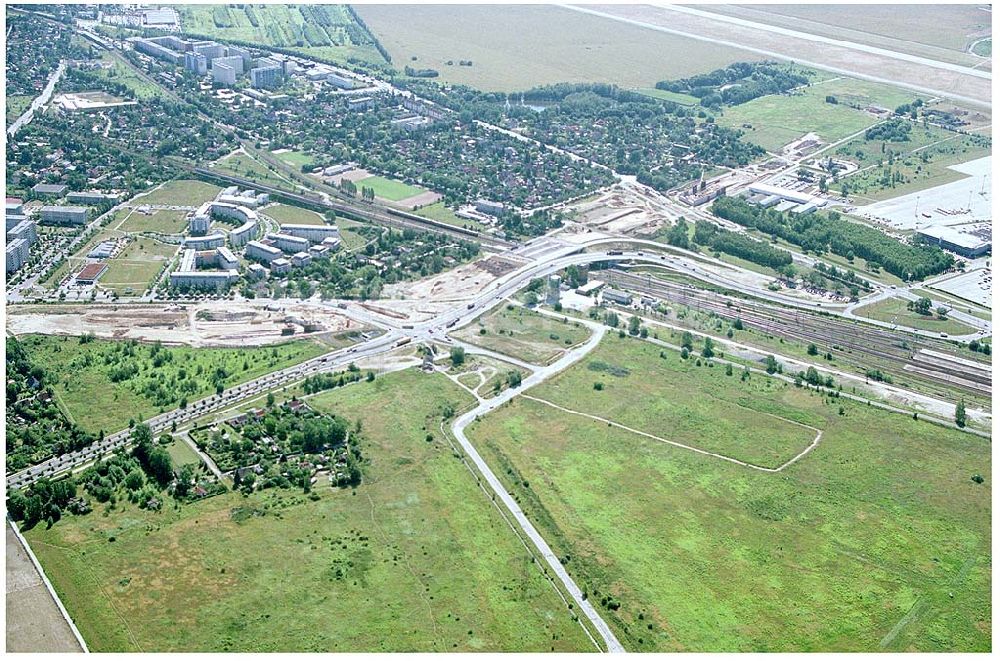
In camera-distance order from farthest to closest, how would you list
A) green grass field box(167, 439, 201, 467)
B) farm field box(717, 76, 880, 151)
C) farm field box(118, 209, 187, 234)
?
farm field box(717, 76, 880, 151), farm field box(118, 209, 187, 234), green grass field box(167, 439, 201, 467)

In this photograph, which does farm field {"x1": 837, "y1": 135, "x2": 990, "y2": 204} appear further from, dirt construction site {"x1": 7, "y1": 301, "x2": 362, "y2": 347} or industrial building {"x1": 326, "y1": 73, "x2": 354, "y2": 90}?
industrial building {"x1": 326, "y1": 73, "x2": 354, "y2": 90}

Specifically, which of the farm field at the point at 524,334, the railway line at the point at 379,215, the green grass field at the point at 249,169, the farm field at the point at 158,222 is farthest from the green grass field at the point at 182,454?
the green grass field at the point at 249,169

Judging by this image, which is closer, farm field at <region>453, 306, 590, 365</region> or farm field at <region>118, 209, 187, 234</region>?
farm field at <region>453, 306, 590, 365</region>

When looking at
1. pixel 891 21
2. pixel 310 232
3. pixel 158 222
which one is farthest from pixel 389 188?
pixel 891 21

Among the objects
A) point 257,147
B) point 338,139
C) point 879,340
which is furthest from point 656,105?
point 879,340

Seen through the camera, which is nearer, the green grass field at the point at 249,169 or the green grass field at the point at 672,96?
the green grass field at the point at 249,169

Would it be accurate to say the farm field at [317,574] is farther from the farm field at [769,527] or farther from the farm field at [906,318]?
the farm field at [906,318]

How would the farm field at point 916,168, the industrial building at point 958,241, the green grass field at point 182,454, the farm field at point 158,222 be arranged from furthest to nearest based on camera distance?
the farm field at point 916,168
the farm field at point 158,222
the industrial building at point 958,241
the green grass field at point 182,454

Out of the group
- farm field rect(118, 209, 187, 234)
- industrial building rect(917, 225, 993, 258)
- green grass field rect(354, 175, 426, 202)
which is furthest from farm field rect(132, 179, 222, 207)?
industrial building rect(917, 225, 993, 258)
